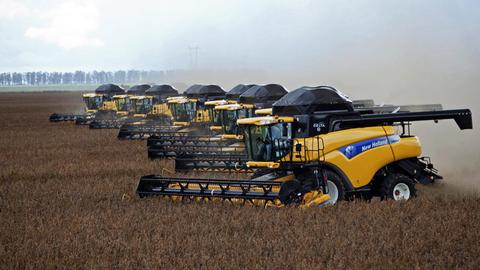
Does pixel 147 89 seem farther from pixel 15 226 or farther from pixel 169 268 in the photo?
pixel 169 268

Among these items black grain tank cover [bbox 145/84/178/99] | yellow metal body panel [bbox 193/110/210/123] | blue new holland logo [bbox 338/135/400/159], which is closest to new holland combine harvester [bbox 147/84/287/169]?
yellow metal body panel [bbox 193/110/210/123]

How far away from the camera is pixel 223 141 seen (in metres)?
24.2

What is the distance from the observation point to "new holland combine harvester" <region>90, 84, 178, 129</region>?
1481 inches

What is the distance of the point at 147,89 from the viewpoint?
4509 centimetres

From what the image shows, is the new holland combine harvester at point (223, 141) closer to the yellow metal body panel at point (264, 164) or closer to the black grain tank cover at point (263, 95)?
the black grain tank cover at point (263, 95)

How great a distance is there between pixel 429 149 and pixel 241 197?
11651 mm

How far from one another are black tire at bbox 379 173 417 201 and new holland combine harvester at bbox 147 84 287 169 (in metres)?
5.35

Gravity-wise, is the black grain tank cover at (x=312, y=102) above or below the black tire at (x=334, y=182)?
above

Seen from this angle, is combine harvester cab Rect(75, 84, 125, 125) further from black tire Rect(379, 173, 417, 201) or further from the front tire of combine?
black tire Rect(379, 173, 417, 201)

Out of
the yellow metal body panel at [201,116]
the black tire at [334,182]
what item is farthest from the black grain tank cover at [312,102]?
the yellow metal body panel at [201,116]

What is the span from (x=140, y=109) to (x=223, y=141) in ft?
55.0

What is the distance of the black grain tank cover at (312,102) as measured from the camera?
14078 millimetres

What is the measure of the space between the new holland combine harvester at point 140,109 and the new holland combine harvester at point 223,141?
1083cm

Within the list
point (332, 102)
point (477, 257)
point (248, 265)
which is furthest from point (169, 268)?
point (332, 102)
